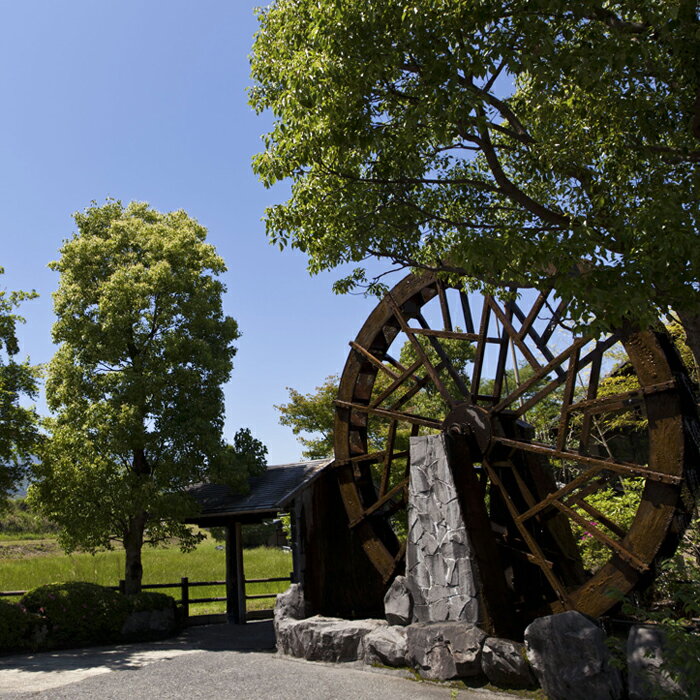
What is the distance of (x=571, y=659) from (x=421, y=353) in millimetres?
4354

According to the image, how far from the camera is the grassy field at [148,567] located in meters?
19.0

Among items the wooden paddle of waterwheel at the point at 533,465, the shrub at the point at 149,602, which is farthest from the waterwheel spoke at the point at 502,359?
the shrub at the point at 149,602

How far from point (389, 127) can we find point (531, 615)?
5.41 metres

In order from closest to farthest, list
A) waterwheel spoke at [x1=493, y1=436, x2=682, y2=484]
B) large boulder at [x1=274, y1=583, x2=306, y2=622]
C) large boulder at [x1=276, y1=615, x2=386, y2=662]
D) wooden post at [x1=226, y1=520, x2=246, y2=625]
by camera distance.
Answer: waterwheel spoke at [x1=493, y1=436, x2=682, y2=484]
large boulder at [x1=276, y1=615, x2=386, y2=662]
large boulder at [x1=274, y1=583, x2=306, y2=622]
wooden post at [x1=226, y1=520, x2=246, y2=625]

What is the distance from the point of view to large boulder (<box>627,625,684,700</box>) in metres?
5.34

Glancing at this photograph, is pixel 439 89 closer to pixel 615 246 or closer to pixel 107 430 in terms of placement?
pixel 615 246

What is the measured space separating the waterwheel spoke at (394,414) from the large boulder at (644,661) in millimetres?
3685

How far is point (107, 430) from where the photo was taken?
11.5 metres

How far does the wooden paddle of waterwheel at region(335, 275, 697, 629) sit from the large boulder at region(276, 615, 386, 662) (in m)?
0.96

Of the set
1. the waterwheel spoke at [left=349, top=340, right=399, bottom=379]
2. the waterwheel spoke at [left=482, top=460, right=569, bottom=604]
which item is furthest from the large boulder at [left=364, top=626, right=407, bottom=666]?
the waterwheel spoke at [left=349, top=340, right=399, bottom=379]

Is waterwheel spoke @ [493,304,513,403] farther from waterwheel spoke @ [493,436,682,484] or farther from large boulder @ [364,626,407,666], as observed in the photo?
large boulder @ [364,626,407,666]

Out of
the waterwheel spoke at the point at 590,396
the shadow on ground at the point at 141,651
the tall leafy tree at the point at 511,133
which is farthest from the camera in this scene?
the shadow on ground at the point at 141,651

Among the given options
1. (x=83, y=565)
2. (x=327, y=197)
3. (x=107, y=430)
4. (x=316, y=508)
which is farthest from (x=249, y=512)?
(x=83, y=565)

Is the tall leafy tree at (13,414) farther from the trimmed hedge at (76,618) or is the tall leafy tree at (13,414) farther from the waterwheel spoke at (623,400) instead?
the waterwheel spoke at (623,400)
